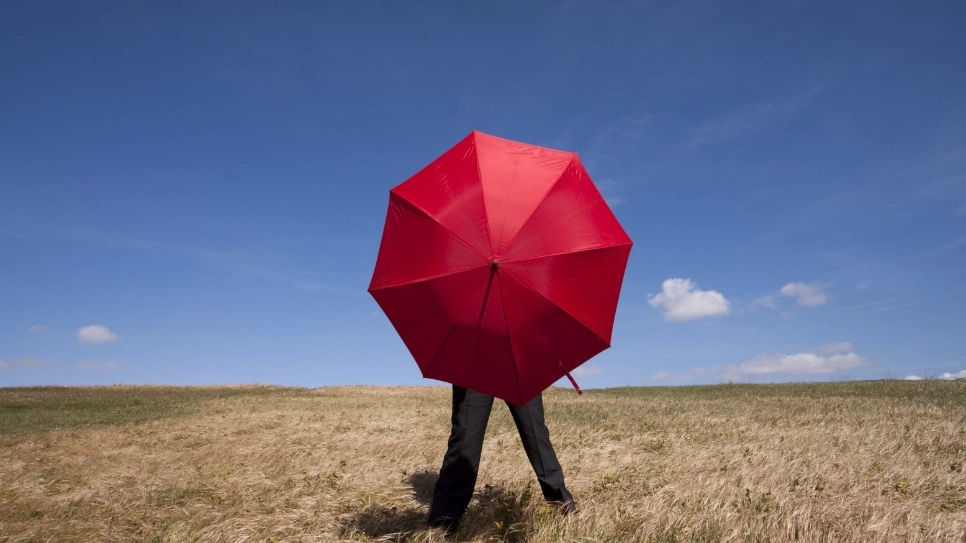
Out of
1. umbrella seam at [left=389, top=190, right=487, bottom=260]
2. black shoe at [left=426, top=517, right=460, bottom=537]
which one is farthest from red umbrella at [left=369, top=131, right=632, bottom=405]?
black shoe at [left=426, top=517, right=460, bottom=537]

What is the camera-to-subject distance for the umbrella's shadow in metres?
5.88

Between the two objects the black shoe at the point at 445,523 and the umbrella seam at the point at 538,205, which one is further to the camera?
the black shoe at the point at 445,523

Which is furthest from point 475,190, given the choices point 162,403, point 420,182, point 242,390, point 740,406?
point 242,390

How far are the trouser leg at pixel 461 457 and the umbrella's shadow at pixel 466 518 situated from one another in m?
0.24

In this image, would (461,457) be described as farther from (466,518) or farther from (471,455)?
(466,518)

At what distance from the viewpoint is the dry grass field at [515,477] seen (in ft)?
19.0

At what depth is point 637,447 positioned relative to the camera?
9.91 metres

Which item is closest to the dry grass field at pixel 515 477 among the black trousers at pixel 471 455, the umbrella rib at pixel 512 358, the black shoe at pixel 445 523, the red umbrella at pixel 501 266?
the black shoe at pixel 445 523

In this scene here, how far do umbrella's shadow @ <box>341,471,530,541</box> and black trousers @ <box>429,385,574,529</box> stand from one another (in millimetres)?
321

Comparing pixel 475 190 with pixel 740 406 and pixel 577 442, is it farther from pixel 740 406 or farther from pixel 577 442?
pixel 740 406

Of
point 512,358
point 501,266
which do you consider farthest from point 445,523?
point 501,266

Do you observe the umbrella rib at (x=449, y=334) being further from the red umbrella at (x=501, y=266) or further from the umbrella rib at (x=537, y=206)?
the umbrella rib at (x=537, y=206)

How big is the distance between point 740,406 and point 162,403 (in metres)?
19.1

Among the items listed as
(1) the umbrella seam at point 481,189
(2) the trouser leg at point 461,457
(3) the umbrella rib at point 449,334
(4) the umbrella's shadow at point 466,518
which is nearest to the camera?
(1) the umbrella seam at point 481,189
